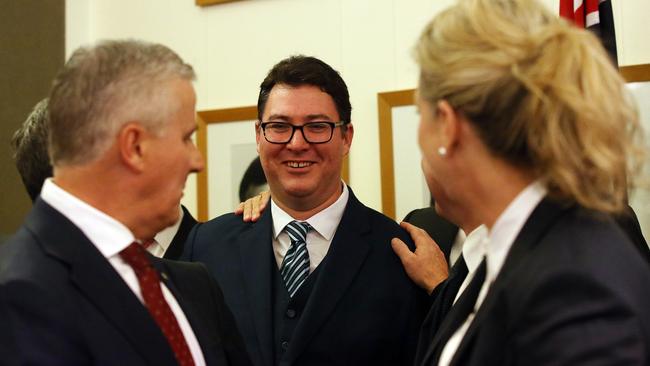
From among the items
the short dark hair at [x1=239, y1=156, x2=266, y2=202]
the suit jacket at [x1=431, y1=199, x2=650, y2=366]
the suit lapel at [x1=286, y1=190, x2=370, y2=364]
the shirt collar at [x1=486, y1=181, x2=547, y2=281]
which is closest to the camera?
the suit jacket at [x1=431, y1=199, x2=650, y2=366]

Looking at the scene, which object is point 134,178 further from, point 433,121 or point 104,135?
point 433,121

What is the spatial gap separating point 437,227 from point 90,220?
1549 millimetres

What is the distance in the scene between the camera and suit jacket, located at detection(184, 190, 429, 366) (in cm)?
230

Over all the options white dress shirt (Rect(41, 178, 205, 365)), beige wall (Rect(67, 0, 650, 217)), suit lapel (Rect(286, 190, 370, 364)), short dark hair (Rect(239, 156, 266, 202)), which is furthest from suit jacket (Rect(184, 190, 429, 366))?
short dark hair (Rect(239, 156, 266, 202))

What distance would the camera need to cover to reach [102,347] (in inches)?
57.6

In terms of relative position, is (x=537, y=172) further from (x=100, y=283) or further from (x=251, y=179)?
(x=251, y=179)

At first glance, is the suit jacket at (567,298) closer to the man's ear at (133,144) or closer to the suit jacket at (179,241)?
the man's ear at (133,144)

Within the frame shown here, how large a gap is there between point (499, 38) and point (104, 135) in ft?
2.72

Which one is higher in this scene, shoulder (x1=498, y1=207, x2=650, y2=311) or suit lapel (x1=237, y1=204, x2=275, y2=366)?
shoulder (x1=498, y1=207, x2=650, y2=311)

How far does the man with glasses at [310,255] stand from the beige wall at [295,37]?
3.49ft

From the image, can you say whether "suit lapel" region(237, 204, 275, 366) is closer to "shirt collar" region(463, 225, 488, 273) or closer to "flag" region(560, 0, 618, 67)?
"shirt collar" region(463, 225, 488, 273)

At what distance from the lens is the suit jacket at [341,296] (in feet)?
7.55

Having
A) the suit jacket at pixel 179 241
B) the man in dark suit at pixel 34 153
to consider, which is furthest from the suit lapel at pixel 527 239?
the suit jacket at pixel 179 241

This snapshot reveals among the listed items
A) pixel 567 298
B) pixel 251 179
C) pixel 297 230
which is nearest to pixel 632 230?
pixel 297 230
